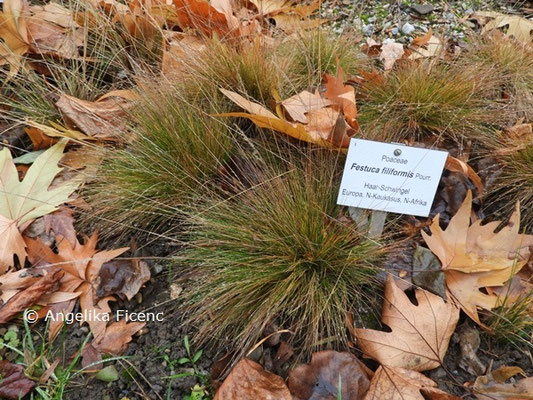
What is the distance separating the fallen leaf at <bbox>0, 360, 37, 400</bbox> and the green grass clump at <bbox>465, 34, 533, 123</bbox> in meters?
1.91

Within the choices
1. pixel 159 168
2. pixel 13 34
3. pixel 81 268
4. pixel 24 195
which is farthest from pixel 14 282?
pixel 13 34

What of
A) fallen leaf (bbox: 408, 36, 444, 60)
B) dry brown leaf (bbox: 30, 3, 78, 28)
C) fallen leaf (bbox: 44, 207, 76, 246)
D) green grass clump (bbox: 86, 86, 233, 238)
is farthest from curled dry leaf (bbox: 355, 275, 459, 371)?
dry brown leaf (bbox: 30, 3, 78, 28)

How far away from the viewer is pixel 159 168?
5.48 feet

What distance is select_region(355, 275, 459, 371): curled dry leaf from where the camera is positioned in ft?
4.16

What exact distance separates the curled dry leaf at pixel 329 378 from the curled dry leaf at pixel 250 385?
40 millimetres

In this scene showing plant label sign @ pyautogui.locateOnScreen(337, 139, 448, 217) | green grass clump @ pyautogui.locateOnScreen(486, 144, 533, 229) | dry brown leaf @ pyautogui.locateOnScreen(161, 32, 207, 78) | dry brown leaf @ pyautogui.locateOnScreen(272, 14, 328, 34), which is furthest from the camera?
dry brown leaf @ pyautogui.locateOnScreen(272, 14, 328, 34)

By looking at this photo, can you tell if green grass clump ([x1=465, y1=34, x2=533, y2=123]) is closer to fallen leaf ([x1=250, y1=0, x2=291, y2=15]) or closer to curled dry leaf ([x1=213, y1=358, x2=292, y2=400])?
fallen leaf ([x1=250, y1=0, x2=291, y2=15])

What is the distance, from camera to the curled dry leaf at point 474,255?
138 cm

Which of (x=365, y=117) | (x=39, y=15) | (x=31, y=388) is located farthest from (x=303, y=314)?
(x=39, y=15)

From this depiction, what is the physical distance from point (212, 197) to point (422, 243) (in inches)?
27.4

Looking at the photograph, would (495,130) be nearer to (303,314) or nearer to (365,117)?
(365,117)

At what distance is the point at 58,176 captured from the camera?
6.07ft

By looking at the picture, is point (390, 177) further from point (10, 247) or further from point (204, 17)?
point (204, 17)

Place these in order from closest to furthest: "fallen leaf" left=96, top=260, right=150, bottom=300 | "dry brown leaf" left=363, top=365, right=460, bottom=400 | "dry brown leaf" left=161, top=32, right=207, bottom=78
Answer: "dry brown leaf" left=363, top=365, right=460, bottom=400 < "fallen leaf" left=96, top=260, right=150, bottom=300 < "dry brown leaf" left=161, top=32, right=207, bottom=78
